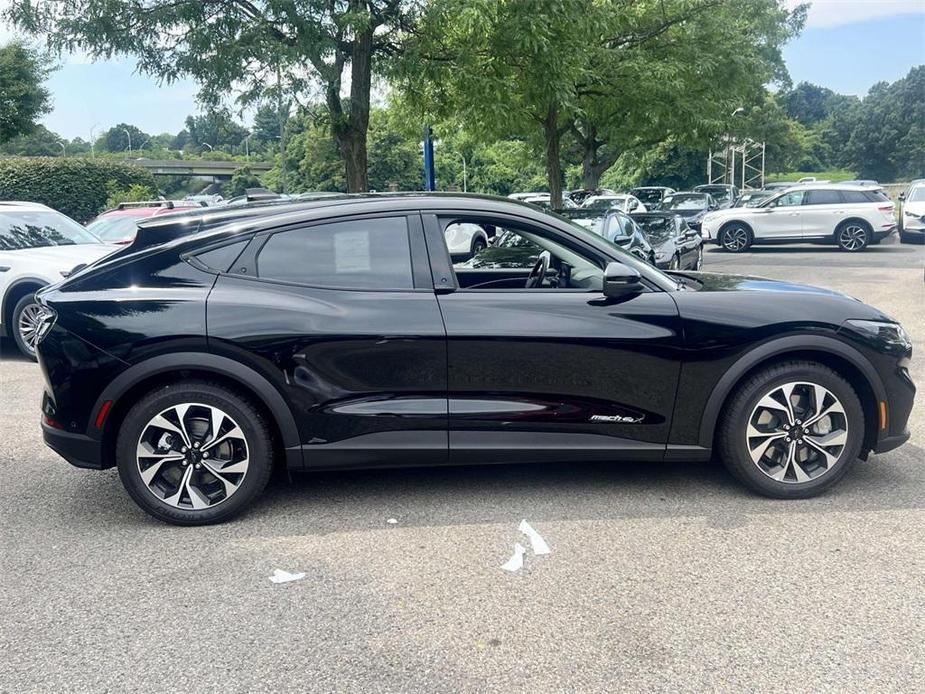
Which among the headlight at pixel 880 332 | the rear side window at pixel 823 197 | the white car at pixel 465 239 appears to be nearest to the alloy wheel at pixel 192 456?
the white car at pixel 465 239

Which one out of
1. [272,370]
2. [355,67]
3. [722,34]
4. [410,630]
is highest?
[722,34]

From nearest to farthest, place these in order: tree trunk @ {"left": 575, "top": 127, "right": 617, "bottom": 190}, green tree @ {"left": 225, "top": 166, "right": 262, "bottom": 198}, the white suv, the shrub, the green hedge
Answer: the white suv
tree trunk @ {"left": 575, "top": 127, "right": 617, "bottom": 190}
the shrub
the green hedge
green tree @ {"left": 225, "top": 166, "right": 262, "bottom": 198}

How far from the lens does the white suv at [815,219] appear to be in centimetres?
1972

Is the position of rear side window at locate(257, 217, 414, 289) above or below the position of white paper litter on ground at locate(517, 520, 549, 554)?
above

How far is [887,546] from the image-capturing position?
3.70 m

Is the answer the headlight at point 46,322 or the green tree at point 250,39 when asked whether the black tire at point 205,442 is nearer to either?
the headlight at point 46,322

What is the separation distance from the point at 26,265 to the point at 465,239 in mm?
5541

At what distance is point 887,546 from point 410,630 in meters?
2.23

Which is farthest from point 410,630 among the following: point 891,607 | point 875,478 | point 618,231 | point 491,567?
point 618,231

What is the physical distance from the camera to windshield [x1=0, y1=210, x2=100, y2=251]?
29.2ft

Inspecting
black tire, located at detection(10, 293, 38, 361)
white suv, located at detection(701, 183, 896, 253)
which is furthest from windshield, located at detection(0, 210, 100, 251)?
white suv, located at detection(701, 183, 896, 253)

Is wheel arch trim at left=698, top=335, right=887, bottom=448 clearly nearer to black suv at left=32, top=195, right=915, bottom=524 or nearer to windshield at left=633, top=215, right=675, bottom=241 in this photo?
black suv at left=32, top=195, right=915, bottom=524

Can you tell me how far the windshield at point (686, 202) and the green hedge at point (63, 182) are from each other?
22.8 meters

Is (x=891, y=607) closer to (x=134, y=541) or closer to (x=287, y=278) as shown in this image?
(x=287, y=278)
